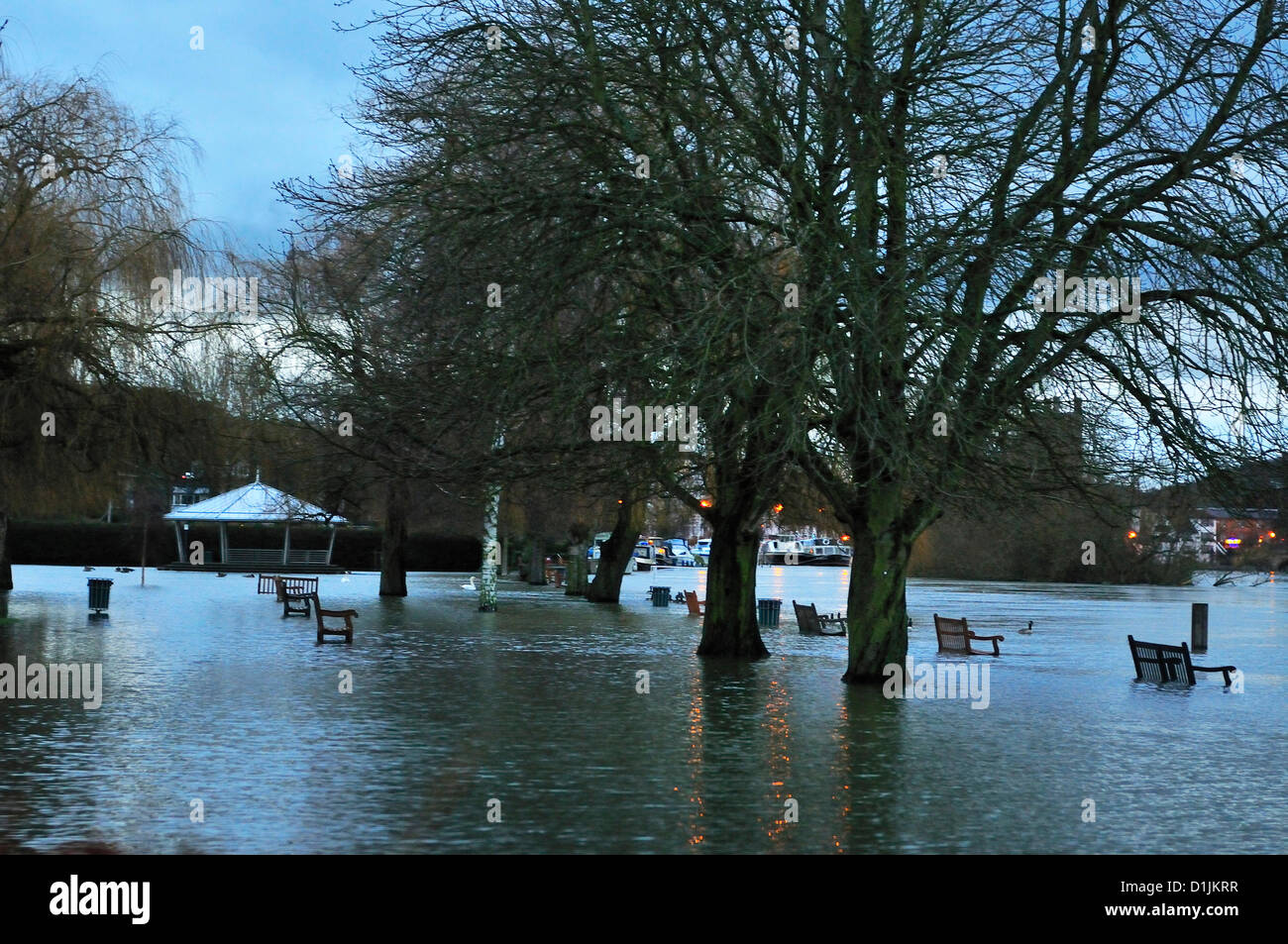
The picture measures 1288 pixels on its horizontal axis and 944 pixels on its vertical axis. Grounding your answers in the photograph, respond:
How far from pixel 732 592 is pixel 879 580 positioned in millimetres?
5988

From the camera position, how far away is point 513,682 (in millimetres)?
22219

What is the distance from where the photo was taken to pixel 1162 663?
79.7 feet

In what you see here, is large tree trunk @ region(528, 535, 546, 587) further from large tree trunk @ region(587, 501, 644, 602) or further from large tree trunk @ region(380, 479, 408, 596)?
large tree trunk @ region(587, 501, 644, 602)

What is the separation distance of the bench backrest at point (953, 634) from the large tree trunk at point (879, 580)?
784cm

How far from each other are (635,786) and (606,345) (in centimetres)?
660

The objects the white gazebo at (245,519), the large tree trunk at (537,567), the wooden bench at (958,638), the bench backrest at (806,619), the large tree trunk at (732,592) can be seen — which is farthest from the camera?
the white gazebo at (245,519)

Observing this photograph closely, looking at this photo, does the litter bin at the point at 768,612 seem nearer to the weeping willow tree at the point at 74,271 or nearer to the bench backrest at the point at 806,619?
the bench backrest at the point at 806,619

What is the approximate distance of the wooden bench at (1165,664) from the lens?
79.6ft

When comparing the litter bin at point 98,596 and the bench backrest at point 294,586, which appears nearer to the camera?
the litter bin at point 98,596

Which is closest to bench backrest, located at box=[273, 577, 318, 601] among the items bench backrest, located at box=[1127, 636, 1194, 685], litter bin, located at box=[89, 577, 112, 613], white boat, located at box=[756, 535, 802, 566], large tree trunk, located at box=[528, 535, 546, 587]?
litter bin, located at box=[89, 577, 112, 613]

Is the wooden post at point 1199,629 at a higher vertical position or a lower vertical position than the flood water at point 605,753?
higher

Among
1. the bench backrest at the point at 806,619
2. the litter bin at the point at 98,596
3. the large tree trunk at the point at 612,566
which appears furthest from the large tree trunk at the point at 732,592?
the large tree trunk at the point at 612,566

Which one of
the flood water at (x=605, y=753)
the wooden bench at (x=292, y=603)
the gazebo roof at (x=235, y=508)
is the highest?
the gazebo roof at (x=235, y=508)

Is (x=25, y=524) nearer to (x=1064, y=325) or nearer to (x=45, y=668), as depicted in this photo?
(x=45, y=668)
